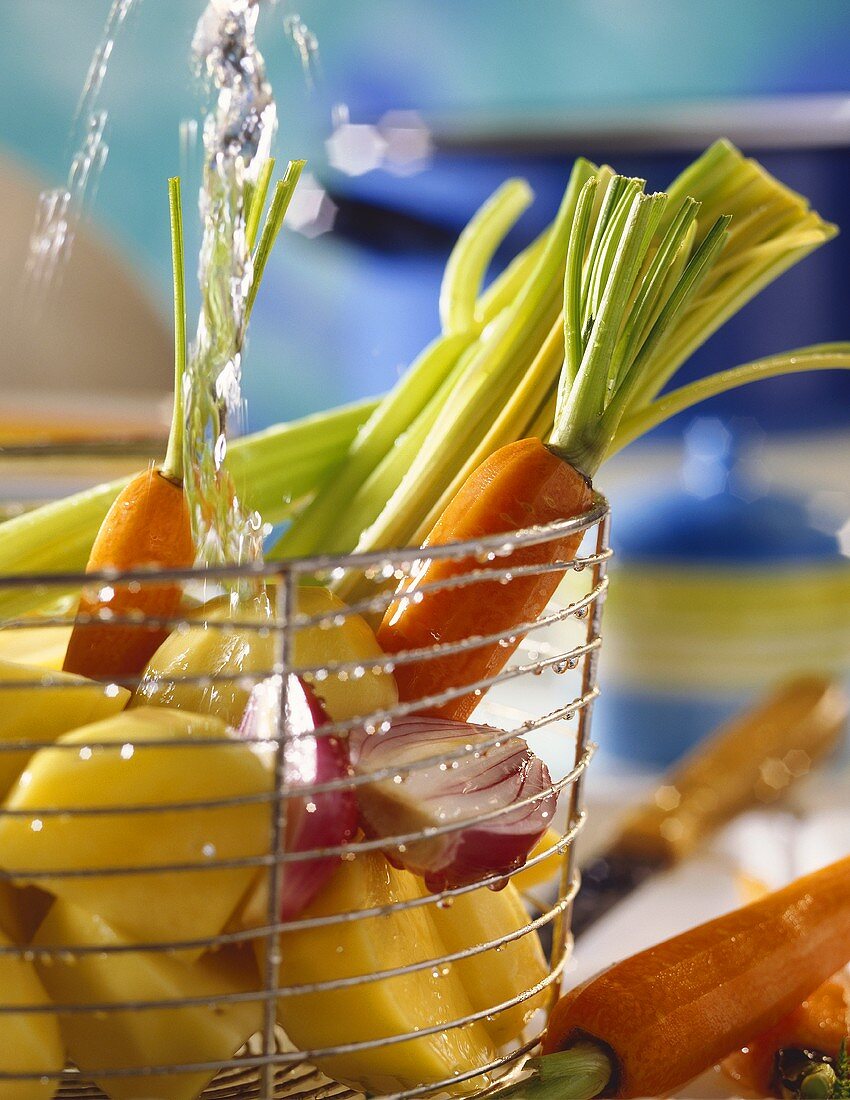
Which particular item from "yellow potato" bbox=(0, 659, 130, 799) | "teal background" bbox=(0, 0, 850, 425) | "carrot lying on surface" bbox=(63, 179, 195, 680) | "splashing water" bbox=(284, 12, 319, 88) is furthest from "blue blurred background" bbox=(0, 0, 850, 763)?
"teal background" bbox=(0, 0, 850, 425)

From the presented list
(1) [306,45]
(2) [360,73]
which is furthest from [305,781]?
(2) [360,73]

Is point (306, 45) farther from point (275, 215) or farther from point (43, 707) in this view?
point (43, 707)

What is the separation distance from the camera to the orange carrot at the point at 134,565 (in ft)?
1.21

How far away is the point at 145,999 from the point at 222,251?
0.21 meters

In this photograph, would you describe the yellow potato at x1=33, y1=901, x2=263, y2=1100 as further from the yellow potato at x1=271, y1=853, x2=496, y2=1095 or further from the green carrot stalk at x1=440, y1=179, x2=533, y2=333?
the green carrot stalk at x1=440, y1=179, x2=533, y2=333

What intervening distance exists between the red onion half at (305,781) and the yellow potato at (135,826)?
0.04ft

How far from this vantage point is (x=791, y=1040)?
42 centimetres

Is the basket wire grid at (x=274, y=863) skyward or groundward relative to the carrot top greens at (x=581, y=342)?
groundward

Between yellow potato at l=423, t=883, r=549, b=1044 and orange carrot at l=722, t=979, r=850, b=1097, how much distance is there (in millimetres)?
84

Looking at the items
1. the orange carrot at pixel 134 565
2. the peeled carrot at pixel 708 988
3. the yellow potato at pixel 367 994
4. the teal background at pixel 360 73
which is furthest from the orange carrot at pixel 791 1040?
the teal background at pixel 360 73

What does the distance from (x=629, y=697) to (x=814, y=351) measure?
0.35 m

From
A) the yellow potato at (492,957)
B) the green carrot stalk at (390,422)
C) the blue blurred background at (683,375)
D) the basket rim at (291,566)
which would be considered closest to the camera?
the basket rim at (291,566)

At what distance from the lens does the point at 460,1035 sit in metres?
0.34

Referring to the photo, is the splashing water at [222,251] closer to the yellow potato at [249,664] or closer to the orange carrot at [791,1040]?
the yellow potato at [249,664]
